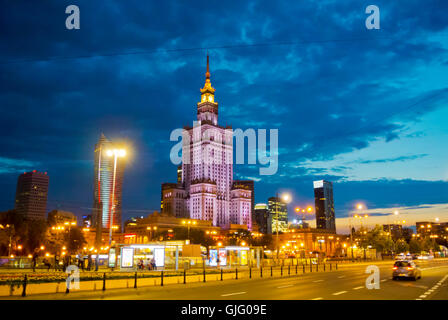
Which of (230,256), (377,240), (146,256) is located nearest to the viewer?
(146,256)

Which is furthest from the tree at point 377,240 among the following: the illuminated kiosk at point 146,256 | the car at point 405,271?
the car at point 405,271

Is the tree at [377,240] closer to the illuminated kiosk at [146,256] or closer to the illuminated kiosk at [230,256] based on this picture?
the illuminated kiosk at [230,256]

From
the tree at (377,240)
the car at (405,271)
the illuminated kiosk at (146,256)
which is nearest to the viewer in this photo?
the car at (405,271)

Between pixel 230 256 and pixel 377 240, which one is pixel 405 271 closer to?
pixel 230 256

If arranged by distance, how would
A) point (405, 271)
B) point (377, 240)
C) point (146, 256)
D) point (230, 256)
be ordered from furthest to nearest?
1. point (377, 240)
2. point (230, 256)
3. point (146, 256)
4. point (405, 271)

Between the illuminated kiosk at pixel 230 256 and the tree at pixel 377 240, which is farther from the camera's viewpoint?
the tree at pixel 377 240

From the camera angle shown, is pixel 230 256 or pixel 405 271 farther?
pixel 230 256

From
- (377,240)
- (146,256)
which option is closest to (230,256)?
(146,256)

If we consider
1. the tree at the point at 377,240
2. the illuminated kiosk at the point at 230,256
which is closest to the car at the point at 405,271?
the illuminated kiosk at the point at 230,256

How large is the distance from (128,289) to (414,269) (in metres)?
22.1

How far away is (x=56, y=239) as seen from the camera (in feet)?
293

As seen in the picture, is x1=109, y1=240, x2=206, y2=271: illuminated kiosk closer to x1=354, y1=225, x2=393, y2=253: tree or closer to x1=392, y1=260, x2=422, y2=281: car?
x1=392, y1=260, x2=422, y2=281: car

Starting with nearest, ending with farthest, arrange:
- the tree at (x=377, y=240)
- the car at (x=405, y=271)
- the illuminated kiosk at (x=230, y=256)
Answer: the car at (x=405, y=271), the illuminated kiosk at (x=230, y=256), the tree at (x=377, y=240)
